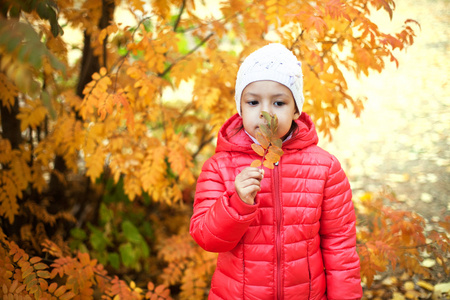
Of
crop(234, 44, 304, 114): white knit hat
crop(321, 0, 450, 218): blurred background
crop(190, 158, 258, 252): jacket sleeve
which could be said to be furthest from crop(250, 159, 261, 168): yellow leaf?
crop(321, 0, 450, 218): blurred background

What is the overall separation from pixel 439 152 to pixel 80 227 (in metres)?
4.72

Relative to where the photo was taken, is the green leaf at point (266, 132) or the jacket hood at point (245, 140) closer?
the green leaf at point (266, 132)

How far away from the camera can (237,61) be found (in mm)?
2875

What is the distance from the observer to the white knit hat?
62.8 inches

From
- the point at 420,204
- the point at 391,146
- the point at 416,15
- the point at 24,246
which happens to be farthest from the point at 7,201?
the point at 416,15

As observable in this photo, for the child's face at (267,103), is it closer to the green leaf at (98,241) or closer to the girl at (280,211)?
the girl at (280,211)

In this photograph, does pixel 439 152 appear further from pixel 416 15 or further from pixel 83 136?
pixel 416 15

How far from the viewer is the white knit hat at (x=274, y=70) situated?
5.24 feet

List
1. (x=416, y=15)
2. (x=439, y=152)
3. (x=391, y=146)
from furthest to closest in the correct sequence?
(x=416, y=15) → (x=391, y=146) → (x=439, y=152)

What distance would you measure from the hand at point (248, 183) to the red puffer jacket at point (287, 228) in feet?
0.54

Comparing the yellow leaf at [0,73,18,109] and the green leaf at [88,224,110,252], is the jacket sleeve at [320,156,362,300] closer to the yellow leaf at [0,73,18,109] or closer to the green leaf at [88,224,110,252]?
the yellow leaf at [0,73,18,109]

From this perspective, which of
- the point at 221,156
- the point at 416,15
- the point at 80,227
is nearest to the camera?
the point at 221,156

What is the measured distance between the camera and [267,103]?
1608 millimetres

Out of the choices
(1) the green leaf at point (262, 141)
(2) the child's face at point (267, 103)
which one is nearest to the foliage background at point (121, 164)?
(2) the child's face at point (267, 103)
